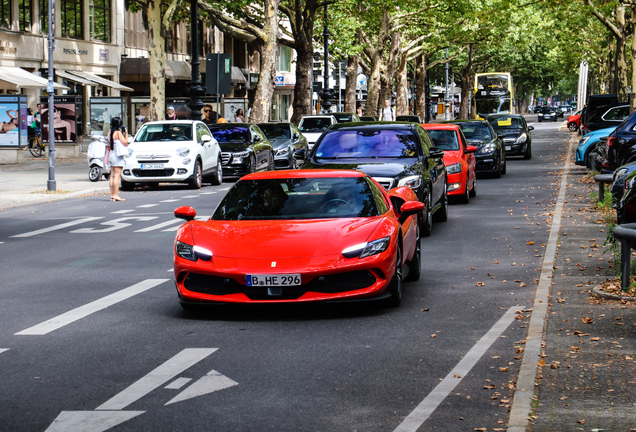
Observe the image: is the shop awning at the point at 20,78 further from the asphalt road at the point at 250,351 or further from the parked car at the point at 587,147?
the asphalt road at the point at 250,351

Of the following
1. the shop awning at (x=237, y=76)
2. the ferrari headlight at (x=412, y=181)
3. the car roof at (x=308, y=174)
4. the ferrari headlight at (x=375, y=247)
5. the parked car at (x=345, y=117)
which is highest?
the shop awning at (x=237, y=76)

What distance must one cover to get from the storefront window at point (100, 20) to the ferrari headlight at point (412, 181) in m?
40.9

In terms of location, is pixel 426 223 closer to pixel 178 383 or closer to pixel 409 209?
pixel 409 209

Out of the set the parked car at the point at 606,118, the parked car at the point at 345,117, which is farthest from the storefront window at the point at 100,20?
the parked car at the point at 606,118

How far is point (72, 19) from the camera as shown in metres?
49.3

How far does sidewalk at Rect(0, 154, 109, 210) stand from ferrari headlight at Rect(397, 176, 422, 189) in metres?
9.42

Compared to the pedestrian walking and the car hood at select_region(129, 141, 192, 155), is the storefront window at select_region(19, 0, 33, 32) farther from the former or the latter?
the pedestrian walking

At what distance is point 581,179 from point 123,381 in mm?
19325

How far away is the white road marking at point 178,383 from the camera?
5.91 meters

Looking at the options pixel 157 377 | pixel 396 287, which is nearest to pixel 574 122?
pixel 396 287

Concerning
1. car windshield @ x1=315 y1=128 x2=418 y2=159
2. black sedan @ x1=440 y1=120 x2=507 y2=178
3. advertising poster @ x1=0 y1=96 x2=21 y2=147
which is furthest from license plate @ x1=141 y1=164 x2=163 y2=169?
advertising poster @ x1=0 y1=96 x2=21 y2=147

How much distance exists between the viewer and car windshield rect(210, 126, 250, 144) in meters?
27.8

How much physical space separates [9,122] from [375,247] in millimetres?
26105

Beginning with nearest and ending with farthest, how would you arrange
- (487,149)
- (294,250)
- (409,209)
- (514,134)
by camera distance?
(294,250) < (409,209) < (487,149) < (514,134)
